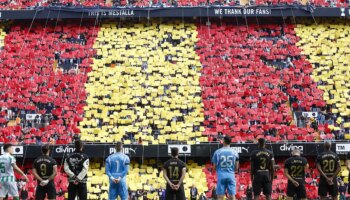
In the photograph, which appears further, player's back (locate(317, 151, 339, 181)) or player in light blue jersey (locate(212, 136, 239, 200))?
player's back (locate(317, 151, 339, 181))

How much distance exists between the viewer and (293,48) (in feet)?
Answer: 99.3

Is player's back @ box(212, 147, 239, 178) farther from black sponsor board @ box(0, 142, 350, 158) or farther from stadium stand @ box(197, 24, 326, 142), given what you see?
stadium stand @ box(197, 24, 326, 142)

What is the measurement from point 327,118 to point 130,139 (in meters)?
8.20

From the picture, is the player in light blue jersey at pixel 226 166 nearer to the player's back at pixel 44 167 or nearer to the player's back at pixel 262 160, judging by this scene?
the player's back at pixel 262 160

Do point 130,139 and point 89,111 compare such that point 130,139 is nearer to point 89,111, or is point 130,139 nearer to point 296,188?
point 89,111

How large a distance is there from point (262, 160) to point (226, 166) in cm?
84

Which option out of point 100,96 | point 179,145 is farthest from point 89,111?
point 179,145

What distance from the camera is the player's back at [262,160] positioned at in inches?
524

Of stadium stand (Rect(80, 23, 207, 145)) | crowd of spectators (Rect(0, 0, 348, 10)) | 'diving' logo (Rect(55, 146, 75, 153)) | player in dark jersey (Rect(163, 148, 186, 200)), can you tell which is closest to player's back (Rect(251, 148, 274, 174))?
player in dark jersey (Rect(163, 148, 186, 200))

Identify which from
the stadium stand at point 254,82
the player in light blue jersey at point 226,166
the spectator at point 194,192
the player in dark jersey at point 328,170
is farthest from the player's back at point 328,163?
the stadium stand at point 254,82

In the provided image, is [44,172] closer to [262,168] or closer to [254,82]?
[262,168]

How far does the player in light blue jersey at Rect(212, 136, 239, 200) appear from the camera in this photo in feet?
43.0

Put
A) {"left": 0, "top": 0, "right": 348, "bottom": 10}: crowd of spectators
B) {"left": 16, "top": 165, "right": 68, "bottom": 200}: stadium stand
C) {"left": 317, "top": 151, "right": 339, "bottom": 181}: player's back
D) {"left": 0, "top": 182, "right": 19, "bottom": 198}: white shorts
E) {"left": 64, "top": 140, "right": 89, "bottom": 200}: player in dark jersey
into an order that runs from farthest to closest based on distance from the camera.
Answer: {"left": 0, "top": 0, "right": 348, "bottom": 10}: crowd of spectators → {"left": 16, "top": 165, "right": 68, "bottom": 200}: stadium stand → {"left": 317, "top": 151, "right": 339, "bottom": 181}: player's back → {"left": 0, "top": 182, "right": 19, "bottom": 198}: white shorts → {"left": 64, "top": 140, "right": 89, "bottom": 200}: player in dark jersey

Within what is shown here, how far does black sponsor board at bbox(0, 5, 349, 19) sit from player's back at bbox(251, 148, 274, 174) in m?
18.5
